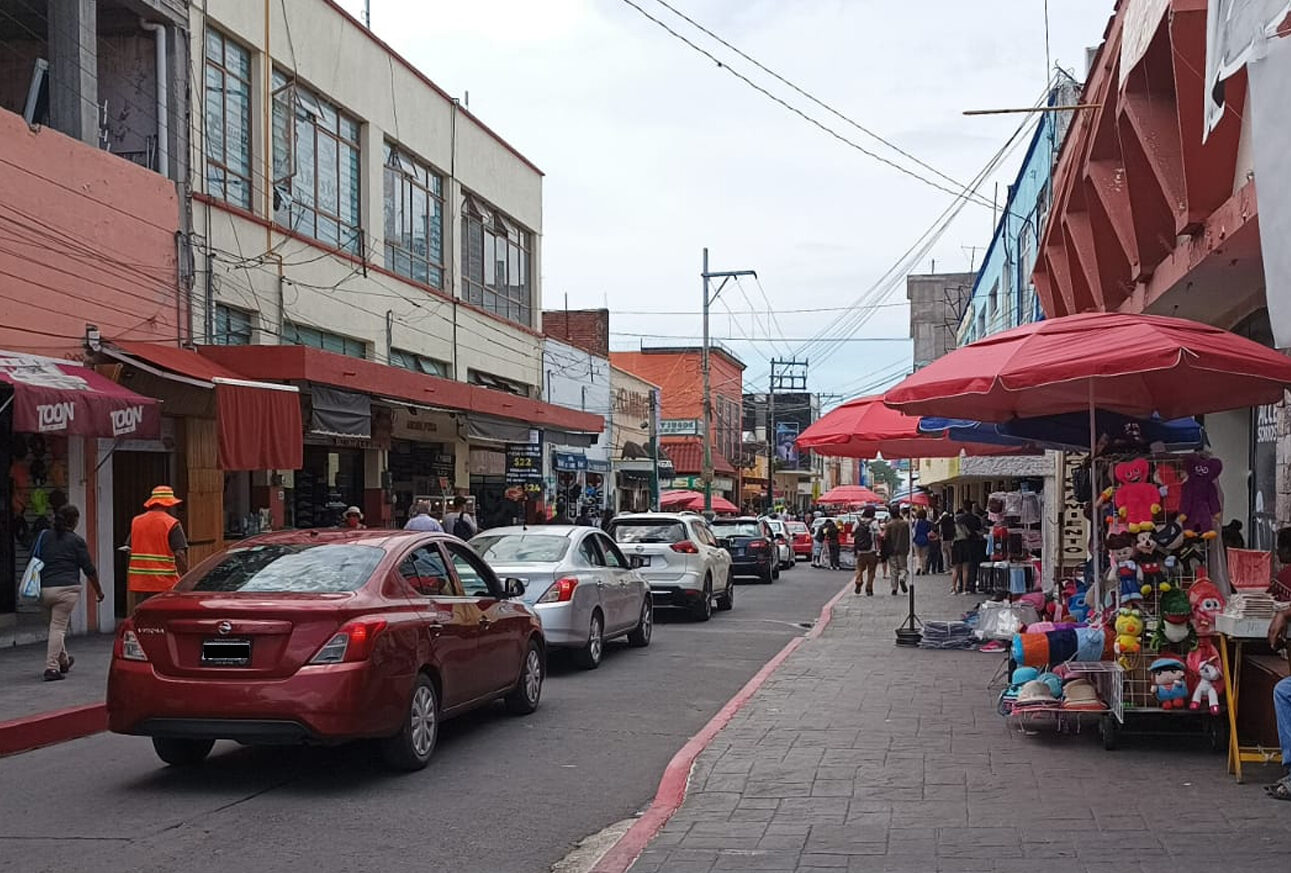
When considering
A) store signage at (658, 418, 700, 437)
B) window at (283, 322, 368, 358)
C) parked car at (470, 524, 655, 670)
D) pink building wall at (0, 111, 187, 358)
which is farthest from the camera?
store signage at (658, 418, 700, 437)

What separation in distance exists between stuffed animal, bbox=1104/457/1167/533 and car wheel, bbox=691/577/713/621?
1069cm

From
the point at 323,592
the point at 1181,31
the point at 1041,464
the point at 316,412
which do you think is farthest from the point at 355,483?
the point at 1181,31

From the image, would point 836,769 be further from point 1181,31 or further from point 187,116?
point 187,116

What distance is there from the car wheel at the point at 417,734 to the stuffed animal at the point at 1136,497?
4663 mm

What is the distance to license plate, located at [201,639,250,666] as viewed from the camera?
25.0 feet

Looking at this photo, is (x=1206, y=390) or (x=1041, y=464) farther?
(x=1041, y=464)

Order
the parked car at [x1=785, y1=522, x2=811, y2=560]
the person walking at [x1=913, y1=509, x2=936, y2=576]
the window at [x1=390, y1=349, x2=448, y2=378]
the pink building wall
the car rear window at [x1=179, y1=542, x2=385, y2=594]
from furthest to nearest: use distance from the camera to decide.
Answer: the parked car at [x1=785, y1=522, x2=811, y2=560]
the person walking at [x1=913, y1=509, x2=936, y2=576]
the window at [x1=390, y1=349, x2=448, y2=378]
the pink building wall
the car rear window at [x1=179, y1=542, x2=385, y2=594]

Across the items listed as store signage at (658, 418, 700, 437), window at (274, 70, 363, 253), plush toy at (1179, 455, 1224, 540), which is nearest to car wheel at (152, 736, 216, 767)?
plush toy at (1179, 455, 1224, 540)

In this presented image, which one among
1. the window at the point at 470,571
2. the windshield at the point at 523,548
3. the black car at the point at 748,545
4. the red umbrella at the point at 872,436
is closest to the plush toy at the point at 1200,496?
the window at the point at 470,571

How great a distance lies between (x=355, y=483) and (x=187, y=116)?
26.9 feet

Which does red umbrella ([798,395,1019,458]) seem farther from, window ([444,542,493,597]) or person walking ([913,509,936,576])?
person walking ([913,509,936,576])

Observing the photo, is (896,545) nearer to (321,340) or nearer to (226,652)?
(321,340)

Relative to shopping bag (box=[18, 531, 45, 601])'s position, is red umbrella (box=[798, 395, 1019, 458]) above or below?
above

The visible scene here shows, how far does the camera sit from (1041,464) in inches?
752
